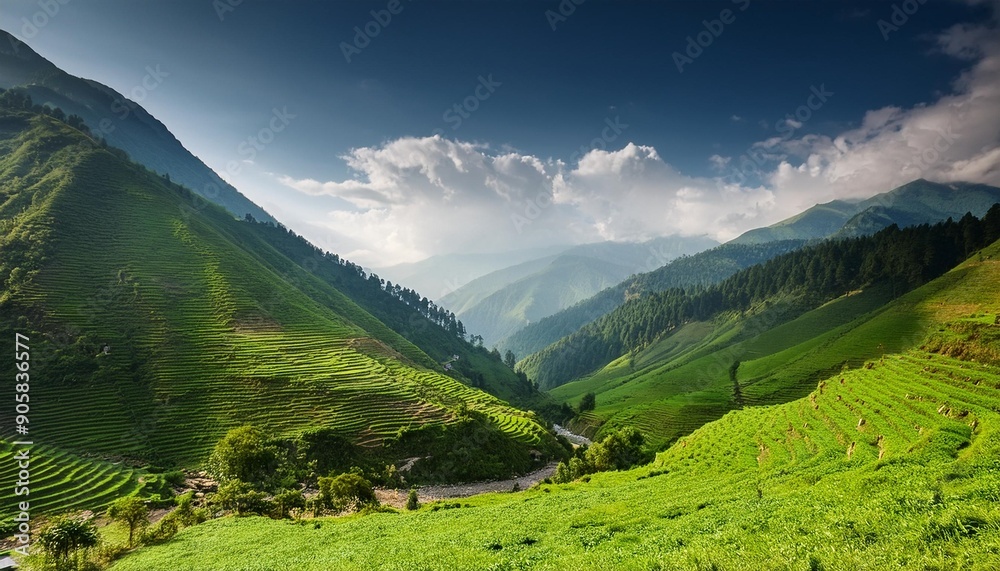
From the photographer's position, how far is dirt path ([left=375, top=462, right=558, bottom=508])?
7181 centimetres

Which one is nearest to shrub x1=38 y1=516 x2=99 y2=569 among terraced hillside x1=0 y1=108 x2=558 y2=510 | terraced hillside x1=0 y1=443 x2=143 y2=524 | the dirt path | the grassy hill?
the grassy hill

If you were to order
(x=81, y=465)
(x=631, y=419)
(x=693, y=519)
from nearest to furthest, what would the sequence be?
(x=693, y=519)
(x=81, y=465)
(x=631, y=419)

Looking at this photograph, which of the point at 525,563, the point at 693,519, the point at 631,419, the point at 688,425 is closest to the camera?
the point at 525,563

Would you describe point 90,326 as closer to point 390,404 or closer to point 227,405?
point 227,405

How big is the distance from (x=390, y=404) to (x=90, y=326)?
73626 millimetres

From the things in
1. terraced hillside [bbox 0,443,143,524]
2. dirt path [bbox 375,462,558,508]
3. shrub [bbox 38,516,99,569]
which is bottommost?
dirt path [bbox 375,462,558,508]

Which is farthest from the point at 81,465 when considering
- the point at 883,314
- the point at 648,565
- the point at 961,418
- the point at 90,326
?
the point at 883,314

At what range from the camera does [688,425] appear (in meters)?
110

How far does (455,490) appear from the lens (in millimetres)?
79875

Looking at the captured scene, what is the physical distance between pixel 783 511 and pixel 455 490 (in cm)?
7334

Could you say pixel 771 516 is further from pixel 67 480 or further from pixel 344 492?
pixel 67 480

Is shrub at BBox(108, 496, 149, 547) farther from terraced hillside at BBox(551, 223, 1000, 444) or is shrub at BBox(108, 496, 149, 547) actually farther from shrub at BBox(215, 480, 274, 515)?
terraced hillside at BBox(551, 223, 1000, 444)

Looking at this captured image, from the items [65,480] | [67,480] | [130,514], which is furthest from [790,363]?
[65,480]

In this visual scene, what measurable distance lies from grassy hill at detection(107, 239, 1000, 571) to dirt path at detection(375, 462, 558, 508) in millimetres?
27741
